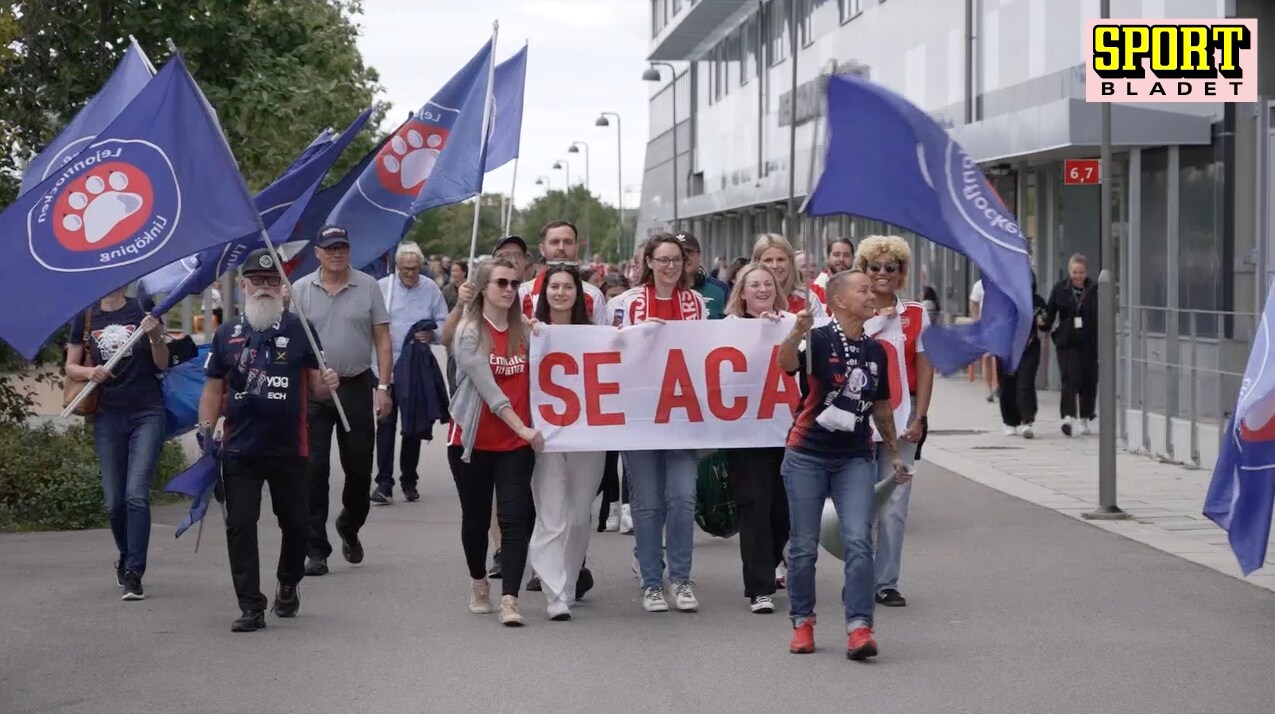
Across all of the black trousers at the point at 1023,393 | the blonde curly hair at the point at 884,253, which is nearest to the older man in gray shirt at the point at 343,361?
the blonde curly hair at the point at 884,253

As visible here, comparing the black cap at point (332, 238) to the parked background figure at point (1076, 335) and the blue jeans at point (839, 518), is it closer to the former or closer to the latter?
the blue jeans at point (839, 518)

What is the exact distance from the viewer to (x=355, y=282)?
10.9 metres

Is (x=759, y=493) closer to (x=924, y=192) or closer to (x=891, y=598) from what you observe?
(x=891, y=598)

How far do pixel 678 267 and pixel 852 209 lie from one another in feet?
3.90

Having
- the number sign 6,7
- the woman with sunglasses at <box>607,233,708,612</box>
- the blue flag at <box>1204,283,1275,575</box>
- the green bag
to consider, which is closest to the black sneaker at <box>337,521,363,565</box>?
the green bag

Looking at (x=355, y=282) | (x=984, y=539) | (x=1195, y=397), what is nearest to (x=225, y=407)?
(x=355, y=282)

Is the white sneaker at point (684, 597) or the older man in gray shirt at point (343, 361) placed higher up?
the older man in gray shirt at point (343, 361)

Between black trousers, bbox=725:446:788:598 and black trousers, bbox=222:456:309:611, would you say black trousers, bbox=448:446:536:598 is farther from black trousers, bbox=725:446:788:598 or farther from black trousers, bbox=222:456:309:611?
black trousers, bbox=725:446:788:598

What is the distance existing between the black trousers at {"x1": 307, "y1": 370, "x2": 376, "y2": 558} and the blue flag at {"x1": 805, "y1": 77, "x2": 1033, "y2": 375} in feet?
10.6

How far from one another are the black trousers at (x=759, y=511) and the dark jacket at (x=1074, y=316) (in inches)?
409

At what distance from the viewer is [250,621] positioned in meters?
9.02

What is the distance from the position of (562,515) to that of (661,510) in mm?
541

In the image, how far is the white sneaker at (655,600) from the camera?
951 centimetres

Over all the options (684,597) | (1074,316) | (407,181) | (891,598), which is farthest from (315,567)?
(1074,316)
